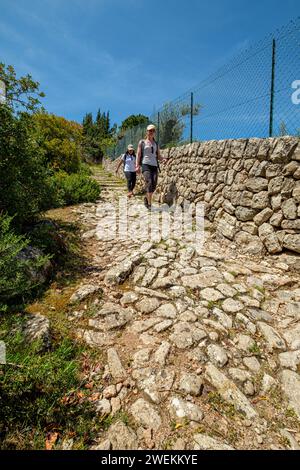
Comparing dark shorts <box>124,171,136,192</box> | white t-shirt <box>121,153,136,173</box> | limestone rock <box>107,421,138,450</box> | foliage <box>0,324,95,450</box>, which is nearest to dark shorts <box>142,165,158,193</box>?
white t-shirt <box>121,153,136,173</box>

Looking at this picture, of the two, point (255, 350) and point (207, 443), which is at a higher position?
point (255, 350)

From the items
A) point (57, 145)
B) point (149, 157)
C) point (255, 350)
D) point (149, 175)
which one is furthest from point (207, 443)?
point (57, 145)

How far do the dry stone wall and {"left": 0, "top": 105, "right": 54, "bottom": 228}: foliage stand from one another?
367 centimetres

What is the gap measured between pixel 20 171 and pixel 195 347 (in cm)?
408

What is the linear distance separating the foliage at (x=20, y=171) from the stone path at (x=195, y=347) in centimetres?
161

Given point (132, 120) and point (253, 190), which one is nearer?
point (253, 190)

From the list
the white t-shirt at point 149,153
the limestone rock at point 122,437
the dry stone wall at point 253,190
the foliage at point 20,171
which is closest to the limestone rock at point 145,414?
the limestone rock at point 122,437

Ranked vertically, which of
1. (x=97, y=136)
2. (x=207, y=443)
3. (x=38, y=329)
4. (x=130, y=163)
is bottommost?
(x=207, y=443)

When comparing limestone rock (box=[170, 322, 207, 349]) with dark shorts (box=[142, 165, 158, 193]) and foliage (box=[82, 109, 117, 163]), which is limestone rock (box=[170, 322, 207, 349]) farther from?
foliage (box=[82, 109, 117, 163])

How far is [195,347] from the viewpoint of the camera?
2666 mm

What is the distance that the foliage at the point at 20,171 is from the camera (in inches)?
166

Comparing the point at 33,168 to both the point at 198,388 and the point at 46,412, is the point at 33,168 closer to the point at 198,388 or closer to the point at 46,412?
the point at 46,412

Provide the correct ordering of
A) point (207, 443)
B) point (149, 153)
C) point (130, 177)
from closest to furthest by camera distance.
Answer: point (207, 443) < point (149, 153) < point (130, 177)

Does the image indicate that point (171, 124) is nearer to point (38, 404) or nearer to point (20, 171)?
point (20, 171)
